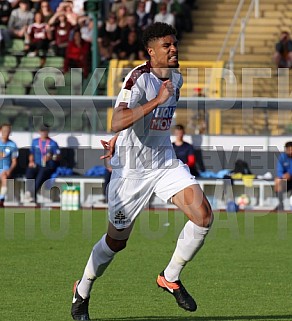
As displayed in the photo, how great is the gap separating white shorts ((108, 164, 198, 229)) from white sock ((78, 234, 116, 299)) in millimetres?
230

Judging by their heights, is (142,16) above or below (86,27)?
above

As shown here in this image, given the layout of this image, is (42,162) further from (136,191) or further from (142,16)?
(136,191)

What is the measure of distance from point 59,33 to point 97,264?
53.6 feet

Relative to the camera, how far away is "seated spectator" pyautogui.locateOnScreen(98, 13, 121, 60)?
2369cm

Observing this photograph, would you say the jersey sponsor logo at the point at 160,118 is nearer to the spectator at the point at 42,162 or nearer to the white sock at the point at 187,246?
the white sock at the point at 187,246

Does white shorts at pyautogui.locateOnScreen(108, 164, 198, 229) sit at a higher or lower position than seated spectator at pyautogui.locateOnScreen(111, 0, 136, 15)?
lower

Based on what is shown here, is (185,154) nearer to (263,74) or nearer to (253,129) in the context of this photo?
(253,129)

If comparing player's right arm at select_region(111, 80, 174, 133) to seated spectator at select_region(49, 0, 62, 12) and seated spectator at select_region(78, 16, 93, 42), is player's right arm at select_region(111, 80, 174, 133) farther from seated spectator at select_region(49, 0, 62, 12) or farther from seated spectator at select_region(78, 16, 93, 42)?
seated spectator at select_region(49, 0, 62, 12)

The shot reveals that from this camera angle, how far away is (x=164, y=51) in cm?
814

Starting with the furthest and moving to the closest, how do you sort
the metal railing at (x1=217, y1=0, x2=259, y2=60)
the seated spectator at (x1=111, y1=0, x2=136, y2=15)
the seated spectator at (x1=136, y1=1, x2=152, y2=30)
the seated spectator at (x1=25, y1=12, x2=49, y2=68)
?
the seated spectator at (x1=111, y1=0, x2=136, y2=15) → the seated spectator at (x1=136, y1=1, x2=152, y2=30) → the metal railing at (x1=217, y1=0, x2=259, y2=60) → the seated spectator at (x1=25, y1=12, x2=49, y2=68)

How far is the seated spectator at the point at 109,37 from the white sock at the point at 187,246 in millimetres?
15701

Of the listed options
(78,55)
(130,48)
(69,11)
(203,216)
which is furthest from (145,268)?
(69,11)

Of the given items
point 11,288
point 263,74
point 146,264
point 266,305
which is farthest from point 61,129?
point 266,305

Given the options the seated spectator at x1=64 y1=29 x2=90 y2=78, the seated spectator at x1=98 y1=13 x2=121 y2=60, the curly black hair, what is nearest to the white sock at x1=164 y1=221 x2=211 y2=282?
the curly black hair
